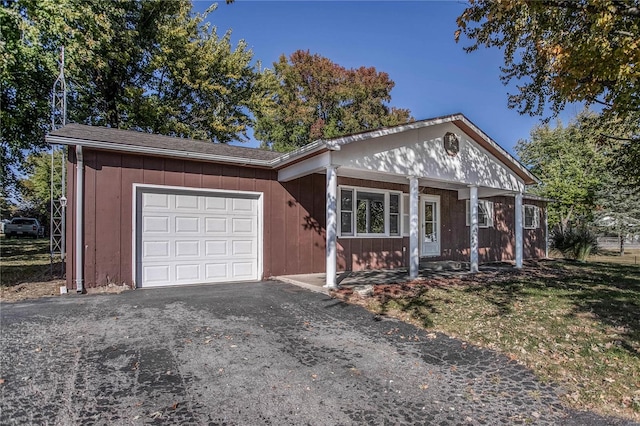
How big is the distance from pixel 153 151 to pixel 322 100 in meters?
22.9

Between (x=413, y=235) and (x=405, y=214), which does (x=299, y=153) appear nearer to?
(x=413, y=235)

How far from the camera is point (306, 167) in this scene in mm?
8367

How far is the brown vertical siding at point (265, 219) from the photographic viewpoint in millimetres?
7031

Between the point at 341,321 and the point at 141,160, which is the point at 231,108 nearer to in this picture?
the point at 141,160

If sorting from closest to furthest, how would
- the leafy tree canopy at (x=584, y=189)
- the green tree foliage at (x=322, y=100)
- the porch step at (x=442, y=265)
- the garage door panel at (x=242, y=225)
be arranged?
the garage door panel at (x=242, y=225)
the porch step at (x=442, y=265)
the leafy tree canopy at (x=584, y=189)
the green tree foliage at (x=322, y=100)

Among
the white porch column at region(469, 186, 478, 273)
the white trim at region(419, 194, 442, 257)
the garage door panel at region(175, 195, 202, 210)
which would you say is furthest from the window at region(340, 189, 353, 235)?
the garage door panel at region(175, 195, 202, 210)

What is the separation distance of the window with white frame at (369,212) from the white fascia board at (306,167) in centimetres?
201

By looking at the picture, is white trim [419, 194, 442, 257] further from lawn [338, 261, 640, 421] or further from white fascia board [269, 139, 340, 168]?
white fascia board [269, 139, 340, 168]

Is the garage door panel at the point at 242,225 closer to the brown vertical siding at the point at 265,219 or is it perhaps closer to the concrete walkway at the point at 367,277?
the brown vertical siding at the point at 265,219

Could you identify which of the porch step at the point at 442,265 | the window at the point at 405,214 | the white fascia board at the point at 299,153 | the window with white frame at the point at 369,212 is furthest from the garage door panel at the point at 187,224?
the porch step at the point at 442,265

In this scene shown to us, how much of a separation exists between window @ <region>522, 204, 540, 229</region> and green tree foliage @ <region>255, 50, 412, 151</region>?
46.6ft

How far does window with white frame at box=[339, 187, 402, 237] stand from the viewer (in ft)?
34.6

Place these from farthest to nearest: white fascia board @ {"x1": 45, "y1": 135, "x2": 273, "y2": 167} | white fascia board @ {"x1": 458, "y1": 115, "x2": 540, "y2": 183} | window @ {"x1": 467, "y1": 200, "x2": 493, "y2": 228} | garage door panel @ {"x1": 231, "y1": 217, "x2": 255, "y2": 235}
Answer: window @ {"x1": 467, "y1": 200, "x2": 493, "y2": 228} → white fascia board @ {"x1": 458, "y1": 115, "x2": 540, "y2": 183} → garage door panel @ {"x1": 231, "y1": 217, "x2": 255, "y2": 235} → white fascia board @ {"x1": 45, "y1": 135, "x2": 273, "y2": 167}

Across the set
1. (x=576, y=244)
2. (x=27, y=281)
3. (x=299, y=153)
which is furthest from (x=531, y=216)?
(x=27, y=281)
